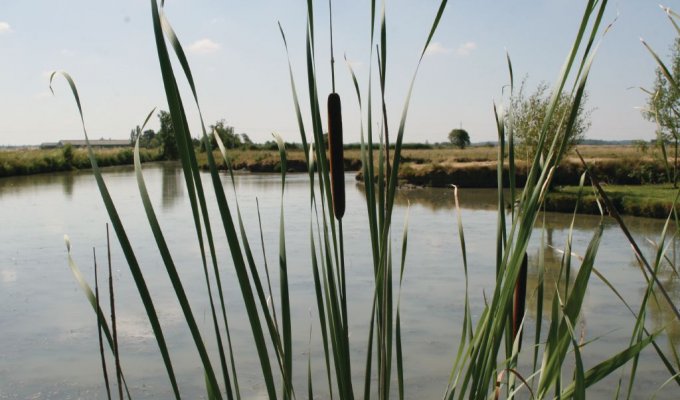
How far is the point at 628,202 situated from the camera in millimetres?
12828

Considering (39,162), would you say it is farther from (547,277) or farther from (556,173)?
(547,277)

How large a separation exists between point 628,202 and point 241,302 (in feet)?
27.5

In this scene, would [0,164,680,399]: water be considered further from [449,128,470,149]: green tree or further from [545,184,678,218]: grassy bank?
[449,128,470,149]: green tree

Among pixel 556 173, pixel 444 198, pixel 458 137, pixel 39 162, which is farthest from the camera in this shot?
pixel 458 137

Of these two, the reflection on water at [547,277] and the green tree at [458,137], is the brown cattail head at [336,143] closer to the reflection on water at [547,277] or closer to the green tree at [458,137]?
the reflection on water at [547,277]

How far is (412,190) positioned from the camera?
19375 mm

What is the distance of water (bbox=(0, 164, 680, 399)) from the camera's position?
517cm

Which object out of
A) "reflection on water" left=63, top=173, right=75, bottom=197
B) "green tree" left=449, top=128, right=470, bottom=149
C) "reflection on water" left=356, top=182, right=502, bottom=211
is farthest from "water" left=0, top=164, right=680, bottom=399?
"green tree" left=449, top=128, right=470, bottom=149

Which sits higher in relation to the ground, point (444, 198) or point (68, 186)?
point (68, 186)

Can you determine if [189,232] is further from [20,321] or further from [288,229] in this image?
[20,321]

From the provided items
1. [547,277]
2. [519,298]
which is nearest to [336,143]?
[519,298]

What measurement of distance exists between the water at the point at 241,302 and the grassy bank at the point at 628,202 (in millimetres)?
284

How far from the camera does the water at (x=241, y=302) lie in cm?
517

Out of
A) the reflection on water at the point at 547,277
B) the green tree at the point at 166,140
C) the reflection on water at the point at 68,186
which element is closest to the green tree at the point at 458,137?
the green tree at the point at 166,140
